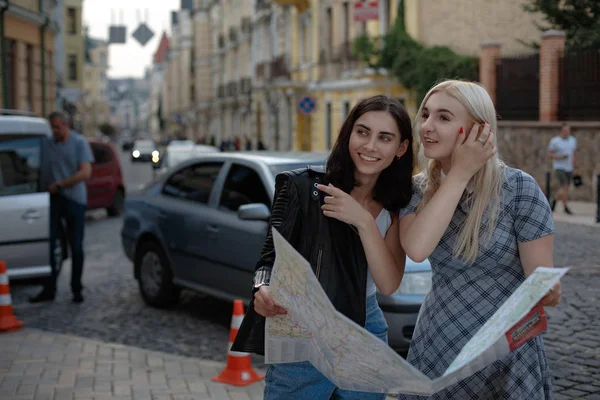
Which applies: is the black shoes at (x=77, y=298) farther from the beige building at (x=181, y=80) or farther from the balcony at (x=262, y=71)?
the beige building at (x=181, y=80)

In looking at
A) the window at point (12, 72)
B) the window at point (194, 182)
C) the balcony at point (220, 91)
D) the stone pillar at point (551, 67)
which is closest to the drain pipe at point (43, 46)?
the window at point (12, 72)

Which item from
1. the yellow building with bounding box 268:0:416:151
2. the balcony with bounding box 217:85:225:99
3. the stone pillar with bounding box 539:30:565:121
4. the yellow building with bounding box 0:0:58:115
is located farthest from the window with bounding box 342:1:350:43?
the balcony with bounding box 217:85:225:99

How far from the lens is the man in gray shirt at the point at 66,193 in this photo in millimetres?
8969

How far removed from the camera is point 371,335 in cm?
214

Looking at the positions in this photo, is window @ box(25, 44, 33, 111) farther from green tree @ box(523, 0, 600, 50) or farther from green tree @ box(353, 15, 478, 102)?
green tree @ box(523, 0, 600, 50)

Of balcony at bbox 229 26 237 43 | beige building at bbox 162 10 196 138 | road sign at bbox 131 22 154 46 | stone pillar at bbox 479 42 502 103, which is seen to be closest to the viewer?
stone pillar at bbox 479 42 502 103

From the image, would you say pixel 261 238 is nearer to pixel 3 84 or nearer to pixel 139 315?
pixel 139 315

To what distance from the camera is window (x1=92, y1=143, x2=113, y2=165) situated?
1892 cm

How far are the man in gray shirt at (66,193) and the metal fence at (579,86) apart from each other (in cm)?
1471

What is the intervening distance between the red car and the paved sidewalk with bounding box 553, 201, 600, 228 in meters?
9.28

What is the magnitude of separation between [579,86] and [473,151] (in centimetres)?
1965

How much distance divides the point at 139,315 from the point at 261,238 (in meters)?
2.07

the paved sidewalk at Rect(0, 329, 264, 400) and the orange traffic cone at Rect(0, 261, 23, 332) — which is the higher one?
the orange traffic cone at Rect(0, 261, 23, 332)

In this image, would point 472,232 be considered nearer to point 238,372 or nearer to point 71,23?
point 238,372
